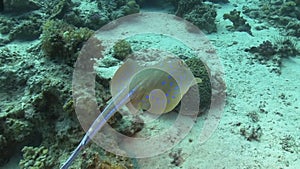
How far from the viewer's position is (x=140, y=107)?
3.76 metres

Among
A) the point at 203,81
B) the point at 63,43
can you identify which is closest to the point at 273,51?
the point at 203,81

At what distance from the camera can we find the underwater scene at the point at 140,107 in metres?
3.44

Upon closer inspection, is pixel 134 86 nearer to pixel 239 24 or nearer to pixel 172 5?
pixel 239 24

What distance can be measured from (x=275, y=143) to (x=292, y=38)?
218 inches

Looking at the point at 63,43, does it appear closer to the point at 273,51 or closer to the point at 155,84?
the point at 155,84

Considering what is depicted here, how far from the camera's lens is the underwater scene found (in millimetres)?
3436

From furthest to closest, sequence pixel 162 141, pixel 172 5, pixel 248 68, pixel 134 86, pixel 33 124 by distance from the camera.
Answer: pixel 172 5 < pixel 248 68 < pixel 162 141 < pixel 33 124 < pixel 134 86

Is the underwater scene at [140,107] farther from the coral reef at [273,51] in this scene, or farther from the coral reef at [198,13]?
the coral reef at [198,13]

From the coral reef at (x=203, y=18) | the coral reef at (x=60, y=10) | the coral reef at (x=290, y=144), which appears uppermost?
the coral reef at (x=60, y=10)

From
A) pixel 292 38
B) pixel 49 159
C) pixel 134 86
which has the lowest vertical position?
pixel 292 38

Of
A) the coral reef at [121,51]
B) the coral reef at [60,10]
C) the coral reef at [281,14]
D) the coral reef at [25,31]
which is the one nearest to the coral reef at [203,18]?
the coral reef at [281,14]

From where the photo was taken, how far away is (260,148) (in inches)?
165

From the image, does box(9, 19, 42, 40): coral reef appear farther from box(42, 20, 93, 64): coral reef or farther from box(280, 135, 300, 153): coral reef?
box(280, 135, 300, 153): coral reef

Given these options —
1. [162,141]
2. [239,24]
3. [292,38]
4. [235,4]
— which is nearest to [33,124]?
[162,141]
